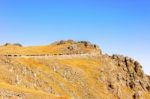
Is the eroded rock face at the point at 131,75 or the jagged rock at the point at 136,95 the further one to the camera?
the eroded rock face at the point at 131,75

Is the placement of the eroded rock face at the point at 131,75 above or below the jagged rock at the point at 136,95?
above

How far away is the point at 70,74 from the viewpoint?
124 meters

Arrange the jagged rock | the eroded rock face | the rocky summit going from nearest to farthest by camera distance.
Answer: the rocky summit
the jagged rock
the eroded rock face

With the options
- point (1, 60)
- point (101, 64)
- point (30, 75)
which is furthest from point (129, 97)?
point (1, 60)

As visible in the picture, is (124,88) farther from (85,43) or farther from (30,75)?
(30,75)

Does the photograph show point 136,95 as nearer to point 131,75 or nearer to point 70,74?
point 131,75

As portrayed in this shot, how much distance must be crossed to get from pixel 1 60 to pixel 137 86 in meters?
90.7

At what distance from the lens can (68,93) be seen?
108 meters

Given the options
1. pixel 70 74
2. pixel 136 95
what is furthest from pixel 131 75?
pixel 70 74

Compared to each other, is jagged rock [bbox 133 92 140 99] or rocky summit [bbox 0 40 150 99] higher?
rocky summit [bbox 0 40 150 99]

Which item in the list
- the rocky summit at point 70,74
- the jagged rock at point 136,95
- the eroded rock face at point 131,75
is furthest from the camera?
the eroded rock face at point 131,75

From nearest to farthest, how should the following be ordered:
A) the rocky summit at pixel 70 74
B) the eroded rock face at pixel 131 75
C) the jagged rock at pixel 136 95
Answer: the rocky summit at pixel 70 74 < the jagged rock at pixel 136 95 < the eroded rock face at pixel 131 75

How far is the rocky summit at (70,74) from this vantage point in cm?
8025

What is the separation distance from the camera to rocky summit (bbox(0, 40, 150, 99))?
3159 inches
